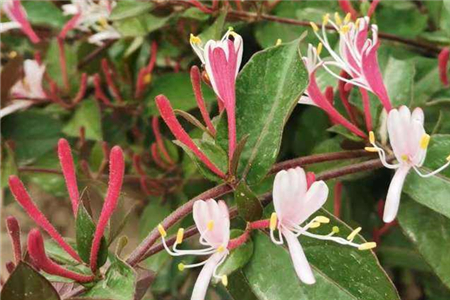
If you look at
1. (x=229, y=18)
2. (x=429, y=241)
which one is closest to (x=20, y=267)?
(x=429, y=241)

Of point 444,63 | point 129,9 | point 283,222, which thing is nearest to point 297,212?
point 283,222

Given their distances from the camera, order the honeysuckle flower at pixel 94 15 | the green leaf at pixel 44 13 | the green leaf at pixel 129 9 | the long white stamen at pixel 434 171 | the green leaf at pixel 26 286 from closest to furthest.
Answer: the green leaf at pixel 26 286 < the long white stamen at pixel 434 171 < the green leaf at pixel 129 9 < the honeysuckle flower at pixel 94 15 < the green leaf at pixel 44 13

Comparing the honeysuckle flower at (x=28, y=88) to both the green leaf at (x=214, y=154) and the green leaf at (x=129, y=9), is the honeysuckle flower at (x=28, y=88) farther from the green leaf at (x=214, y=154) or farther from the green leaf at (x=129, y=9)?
the green leaf at (x=214, y=154)

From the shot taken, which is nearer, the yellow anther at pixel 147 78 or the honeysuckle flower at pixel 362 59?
the honeysuckle flower at pixel 362 59

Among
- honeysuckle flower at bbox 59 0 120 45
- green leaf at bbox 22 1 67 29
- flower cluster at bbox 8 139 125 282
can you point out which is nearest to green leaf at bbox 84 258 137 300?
flower cluster at bbox 8 139 125 282

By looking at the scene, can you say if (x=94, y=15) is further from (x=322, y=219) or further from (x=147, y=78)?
(x=322, y=219)

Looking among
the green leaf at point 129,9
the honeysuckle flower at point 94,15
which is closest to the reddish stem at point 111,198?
the green leaf at point 129,9

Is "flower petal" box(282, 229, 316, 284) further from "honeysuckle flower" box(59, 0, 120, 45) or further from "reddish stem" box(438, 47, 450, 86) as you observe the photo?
"honeysuckle flower" box(59, 0, 120, 45)
